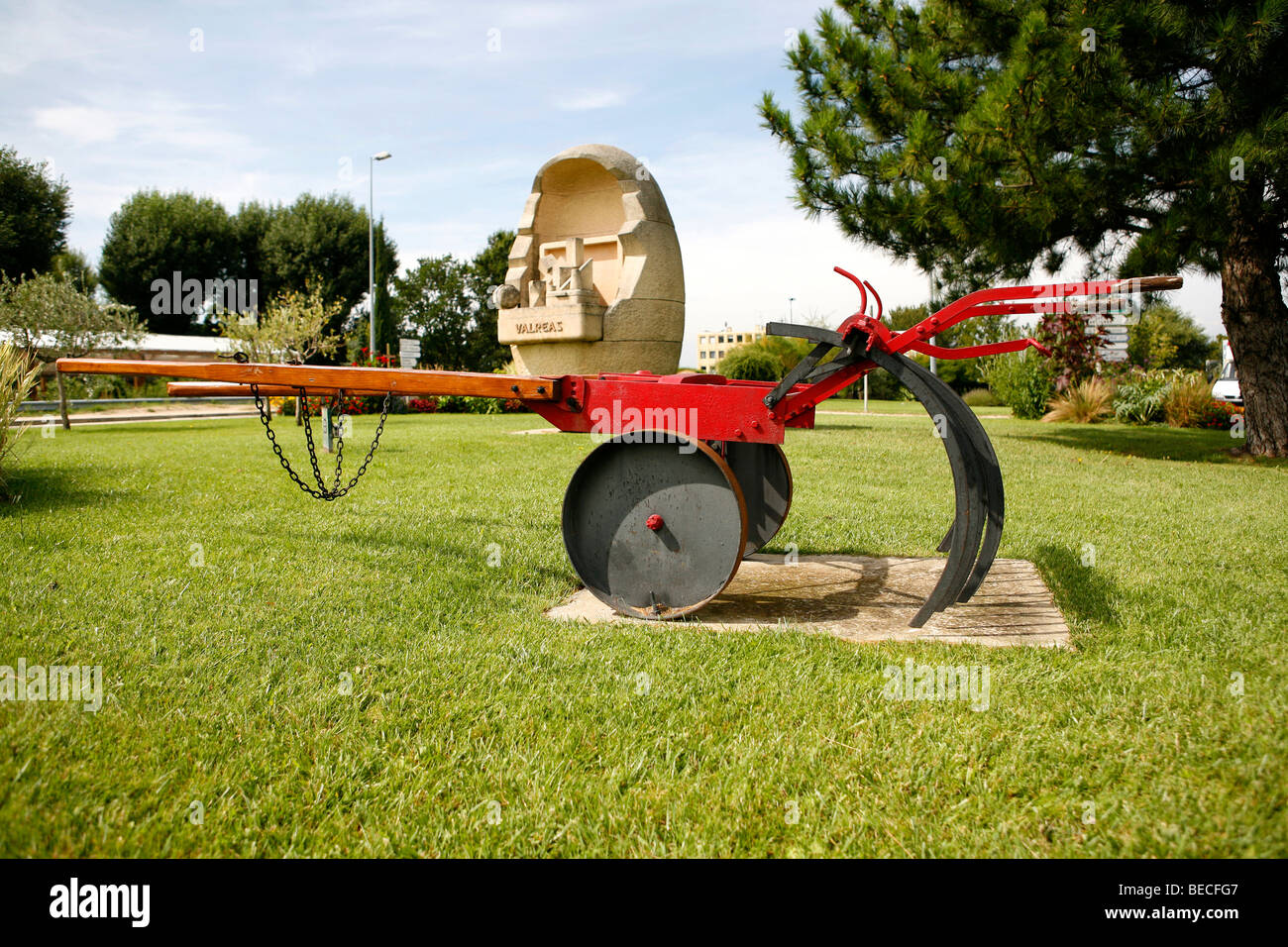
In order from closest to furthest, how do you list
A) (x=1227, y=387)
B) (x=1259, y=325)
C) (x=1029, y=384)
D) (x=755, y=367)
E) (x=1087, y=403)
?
(x=1259, y=325), (x=1087, y=403), (x=1029, y=384), (x=1227, y=387), (x=755, y=367)

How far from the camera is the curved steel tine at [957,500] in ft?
11.3

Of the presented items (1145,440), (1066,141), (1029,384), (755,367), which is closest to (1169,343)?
(1029,384)

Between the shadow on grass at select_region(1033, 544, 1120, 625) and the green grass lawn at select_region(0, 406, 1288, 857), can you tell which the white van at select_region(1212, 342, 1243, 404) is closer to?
the green grass lawn at select_region(0, 406, 1288, 857)

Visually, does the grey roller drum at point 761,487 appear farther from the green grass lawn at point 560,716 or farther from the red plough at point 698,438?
the red plough at point 698,438

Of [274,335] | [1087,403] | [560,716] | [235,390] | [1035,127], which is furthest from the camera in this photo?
[274,335]

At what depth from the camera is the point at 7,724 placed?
2.64 m

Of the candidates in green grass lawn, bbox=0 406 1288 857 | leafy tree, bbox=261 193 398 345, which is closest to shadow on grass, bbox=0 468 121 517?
green grass lawn, bbox=0 406 1288 857

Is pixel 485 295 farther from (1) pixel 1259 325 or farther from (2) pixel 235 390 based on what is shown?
(2) pixel 235 390

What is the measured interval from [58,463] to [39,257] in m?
27.8

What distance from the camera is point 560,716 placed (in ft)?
9.53

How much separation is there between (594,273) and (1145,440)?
1021 centimetres

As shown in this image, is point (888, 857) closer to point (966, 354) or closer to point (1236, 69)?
point (966, 354)

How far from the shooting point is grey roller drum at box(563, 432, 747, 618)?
3.84 meters

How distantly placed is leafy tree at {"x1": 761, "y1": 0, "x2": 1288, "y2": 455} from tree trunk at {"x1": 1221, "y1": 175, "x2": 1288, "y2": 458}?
19 mm
